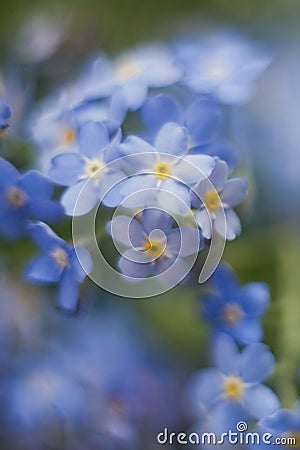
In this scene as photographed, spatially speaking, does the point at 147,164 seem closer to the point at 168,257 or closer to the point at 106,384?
the point at 168,257

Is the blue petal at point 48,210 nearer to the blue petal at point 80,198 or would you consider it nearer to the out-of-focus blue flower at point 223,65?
the blue petal at point 80,198

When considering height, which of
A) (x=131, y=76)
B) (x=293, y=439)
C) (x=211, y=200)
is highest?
(x=131, y=76)

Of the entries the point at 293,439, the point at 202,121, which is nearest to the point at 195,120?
the point at 202,121

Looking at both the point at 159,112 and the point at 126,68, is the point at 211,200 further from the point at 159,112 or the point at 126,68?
the point at 126,68

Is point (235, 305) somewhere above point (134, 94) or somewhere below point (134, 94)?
below

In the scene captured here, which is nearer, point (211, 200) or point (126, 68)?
point (211, 200)
